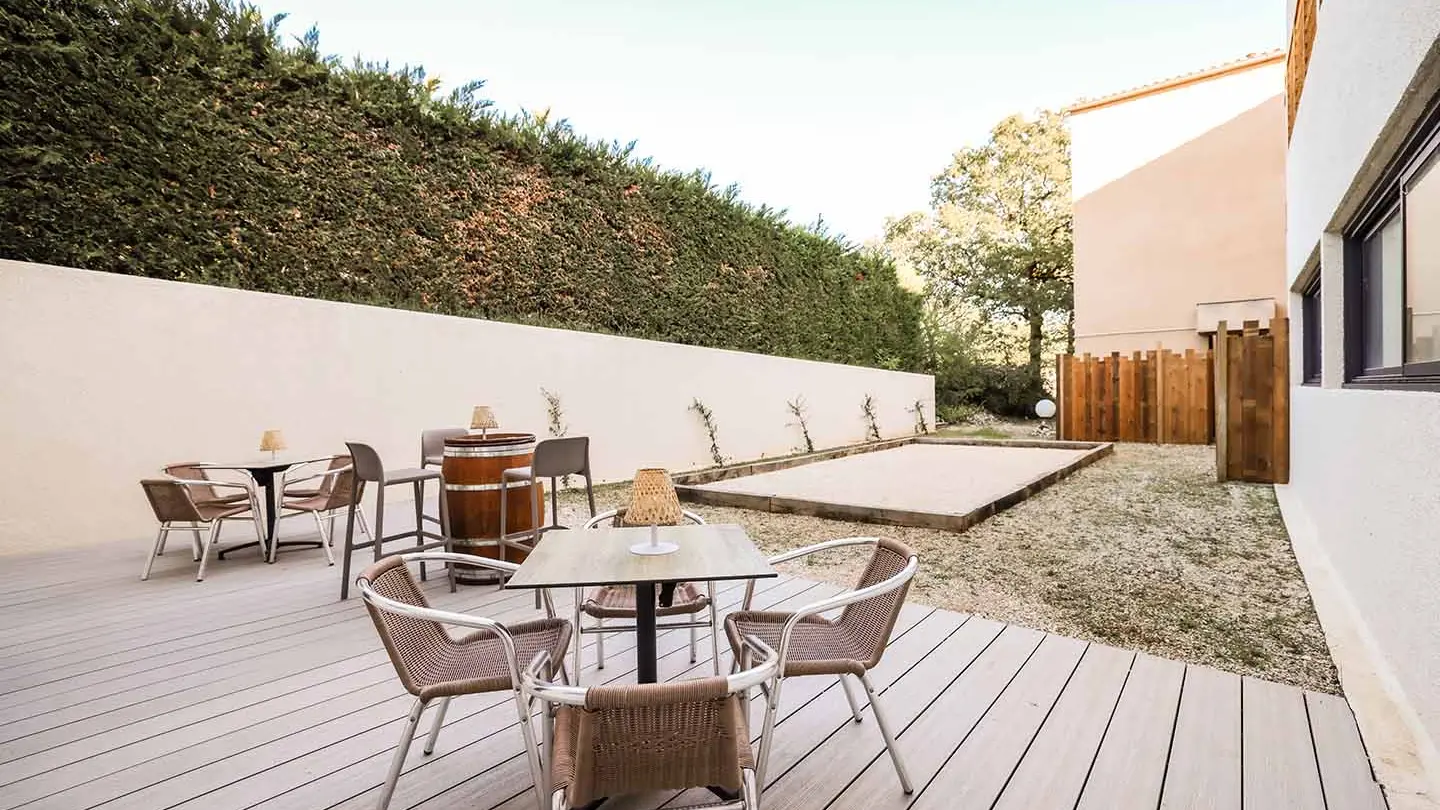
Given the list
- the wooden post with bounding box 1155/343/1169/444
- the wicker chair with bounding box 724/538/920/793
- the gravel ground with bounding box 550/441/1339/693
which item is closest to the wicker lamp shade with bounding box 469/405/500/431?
the gravel ground with bounding box 550/441/1339/693

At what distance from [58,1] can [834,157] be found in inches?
675

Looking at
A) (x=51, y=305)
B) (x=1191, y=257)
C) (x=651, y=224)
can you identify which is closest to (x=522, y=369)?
(x=651, y=224)

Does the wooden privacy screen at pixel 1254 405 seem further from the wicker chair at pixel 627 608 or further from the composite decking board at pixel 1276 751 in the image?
the wicker chair at pixel 627 608

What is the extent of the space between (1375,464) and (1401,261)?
0.80 metres

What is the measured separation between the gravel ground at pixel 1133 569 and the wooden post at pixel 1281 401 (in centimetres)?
26

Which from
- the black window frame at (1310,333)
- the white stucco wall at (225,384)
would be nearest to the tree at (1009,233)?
the black window frame at (1310,333)

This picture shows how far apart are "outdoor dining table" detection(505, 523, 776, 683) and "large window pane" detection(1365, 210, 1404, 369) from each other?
8.93 ft

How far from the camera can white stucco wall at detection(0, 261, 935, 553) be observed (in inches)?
179

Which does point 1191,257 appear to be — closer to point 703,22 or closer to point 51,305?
point 703,22

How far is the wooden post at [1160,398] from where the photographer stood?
34.8 ft

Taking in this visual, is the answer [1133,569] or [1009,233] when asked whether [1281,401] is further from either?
[1009,233]

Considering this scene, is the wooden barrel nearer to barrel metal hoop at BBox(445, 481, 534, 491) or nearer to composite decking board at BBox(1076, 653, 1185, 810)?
barrel metal hoop at BBox(445, 481, 534, 491)

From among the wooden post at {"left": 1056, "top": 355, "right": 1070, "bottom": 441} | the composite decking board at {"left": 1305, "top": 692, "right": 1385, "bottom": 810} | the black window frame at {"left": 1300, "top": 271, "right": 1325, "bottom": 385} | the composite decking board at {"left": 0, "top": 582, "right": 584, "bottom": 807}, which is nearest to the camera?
the composite decking board at {"left": 1305, "top": 692, "right": 1385, "bottom": 810}

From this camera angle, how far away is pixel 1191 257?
40.6 feet
